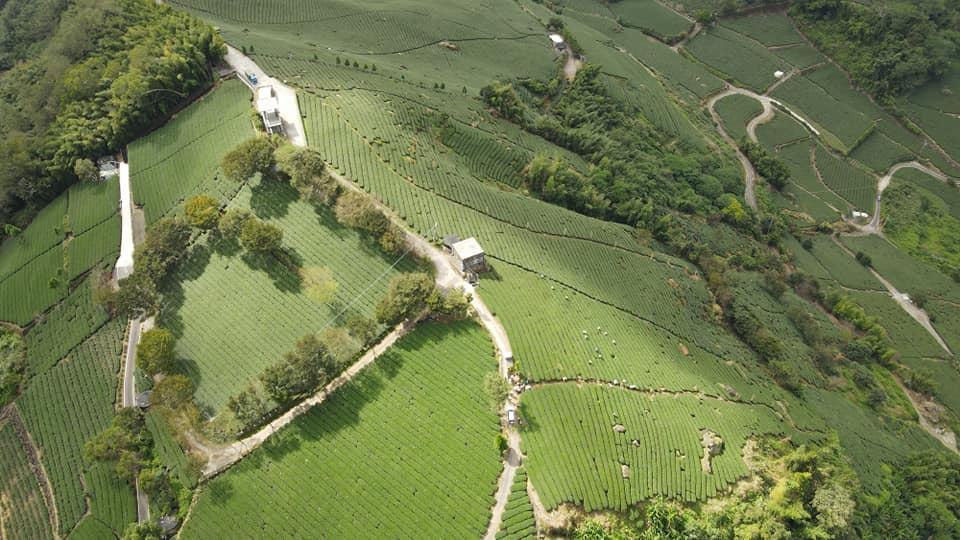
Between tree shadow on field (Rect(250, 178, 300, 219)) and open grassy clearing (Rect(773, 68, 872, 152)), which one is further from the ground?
tree shadow on field (Rect(250, 178, 300, 219))

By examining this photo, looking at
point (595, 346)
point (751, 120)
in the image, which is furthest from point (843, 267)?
point (595, 346)

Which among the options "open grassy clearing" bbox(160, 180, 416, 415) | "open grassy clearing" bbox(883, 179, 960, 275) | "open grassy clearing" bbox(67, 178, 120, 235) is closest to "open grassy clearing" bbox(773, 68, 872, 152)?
"open grassy clearing" bbox(883, 179, 960, 275)

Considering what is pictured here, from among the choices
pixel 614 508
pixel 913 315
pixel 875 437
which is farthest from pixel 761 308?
pixel 614 508

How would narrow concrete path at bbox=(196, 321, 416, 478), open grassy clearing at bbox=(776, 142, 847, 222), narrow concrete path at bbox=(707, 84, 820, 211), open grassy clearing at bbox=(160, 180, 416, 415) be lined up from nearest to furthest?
narrow concrete path at bbox=(196, 321, 416, 478) < open grassy clearing at bbox=(160, 180, 416, 415) < open grassy clearing at bbox=(776, 142, 847, 222) < narrow concrete path at bbox=(707, 84, 820, 211)

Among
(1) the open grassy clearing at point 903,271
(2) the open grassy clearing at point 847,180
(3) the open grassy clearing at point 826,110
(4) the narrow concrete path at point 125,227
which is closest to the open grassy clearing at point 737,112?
(3) the open grassy clearing at point 826,110

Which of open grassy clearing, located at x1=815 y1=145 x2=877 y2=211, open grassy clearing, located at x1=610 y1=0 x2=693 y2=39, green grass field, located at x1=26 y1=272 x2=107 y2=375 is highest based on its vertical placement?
open grassy clearing, located at x1=610 y1=0 x2=693 y2=39

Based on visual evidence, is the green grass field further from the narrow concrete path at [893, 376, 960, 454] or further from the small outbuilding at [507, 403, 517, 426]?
the narrow concrete path at [893, 376, 960, 454]
